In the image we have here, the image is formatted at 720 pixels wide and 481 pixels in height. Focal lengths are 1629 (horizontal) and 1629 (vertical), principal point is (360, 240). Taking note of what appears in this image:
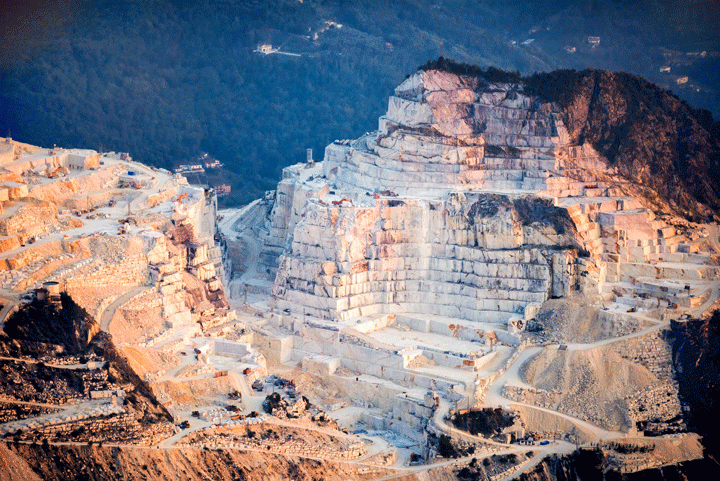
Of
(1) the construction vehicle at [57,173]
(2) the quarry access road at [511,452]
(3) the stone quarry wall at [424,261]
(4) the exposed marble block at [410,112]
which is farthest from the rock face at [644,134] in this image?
(1) the construction vehicle at [57,173]

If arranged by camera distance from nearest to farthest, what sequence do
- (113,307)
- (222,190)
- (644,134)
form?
(113,307) < (644,134) < (222,190)

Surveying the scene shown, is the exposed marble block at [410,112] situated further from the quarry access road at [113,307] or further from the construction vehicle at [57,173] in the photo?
the construction vehicle at [57,173]

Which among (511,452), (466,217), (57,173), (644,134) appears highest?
(644,134)

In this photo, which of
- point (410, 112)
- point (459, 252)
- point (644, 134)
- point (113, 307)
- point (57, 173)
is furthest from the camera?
point (644, 134)

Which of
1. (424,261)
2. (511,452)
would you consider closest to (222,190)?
(424,261)

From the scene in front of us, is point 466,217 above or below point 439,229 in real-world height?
above

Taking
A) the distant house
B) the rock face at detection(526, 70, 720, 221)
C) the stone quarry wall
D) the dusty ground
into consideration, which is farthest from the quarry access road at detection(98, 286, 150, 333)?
the distant house

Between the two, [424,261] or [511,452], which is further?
[424,261]

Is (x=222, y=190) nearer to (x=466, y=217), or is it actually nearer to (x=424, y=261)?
(x=424, y=261)

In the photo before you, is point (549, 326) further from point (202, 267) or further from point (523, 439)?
point (202, 267)

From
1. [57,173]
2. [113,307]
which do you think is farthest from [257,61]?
[113,307]
